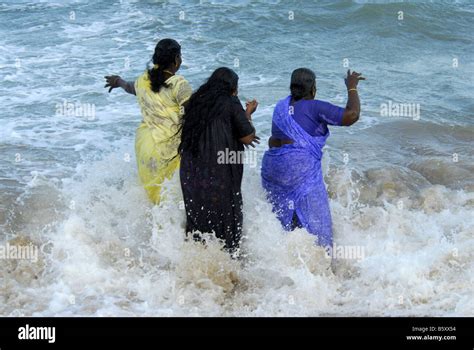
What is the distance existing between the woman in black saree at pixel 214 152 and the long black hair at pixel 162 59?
1.41 ft

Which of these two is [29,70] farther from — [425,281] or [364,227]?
[425,281]

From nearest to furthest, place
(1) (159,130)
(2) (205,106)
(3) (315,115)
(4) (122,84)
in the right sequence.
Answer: (2) (205,106) < (3) (315,115) < (1) (159,130) < (4) (122,84)

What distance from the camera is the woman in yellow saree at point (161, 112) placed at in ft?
19.3

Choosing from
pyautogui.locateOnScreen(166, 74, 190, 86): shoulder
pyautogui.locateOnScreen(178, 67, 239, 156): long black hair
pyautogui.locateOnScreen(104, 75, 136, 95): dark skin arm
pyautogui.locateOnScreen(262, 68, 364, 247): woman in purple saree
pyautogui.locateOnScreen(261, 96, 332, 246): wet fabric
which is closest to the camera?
pyautogui.locateOnScreen(178, 67, 239, 156): long black hair

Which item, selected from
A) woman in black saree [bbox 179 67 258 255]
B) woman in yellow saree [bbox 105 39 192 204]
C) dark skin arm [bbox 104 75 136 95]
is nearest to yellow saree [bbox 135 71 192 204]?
woman in yellow saree [bbox 105 39 192 204]

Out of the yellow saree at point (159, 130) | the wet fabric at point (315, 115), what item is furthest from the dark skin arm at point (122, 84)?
the wet fabric at point (315, 115)

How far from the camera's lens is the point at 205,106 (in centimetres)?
547

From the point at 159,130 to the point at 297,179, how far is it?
1.12m

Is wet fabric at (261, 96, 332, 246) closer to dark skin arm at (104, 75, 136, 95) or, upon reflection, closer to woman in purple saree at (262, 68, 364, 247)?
woman in purple saree at (262, 68, 364, 247)

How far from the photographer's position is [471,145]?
927 centimetres

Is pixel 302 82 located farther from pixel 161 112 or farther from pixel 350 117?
pixel 161 112

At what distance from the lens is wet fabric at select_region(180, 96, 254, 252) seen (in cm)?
548

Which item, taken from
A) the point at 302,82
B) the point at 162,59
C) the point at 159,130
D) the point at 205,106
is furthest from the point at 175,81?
the point at 302,82
